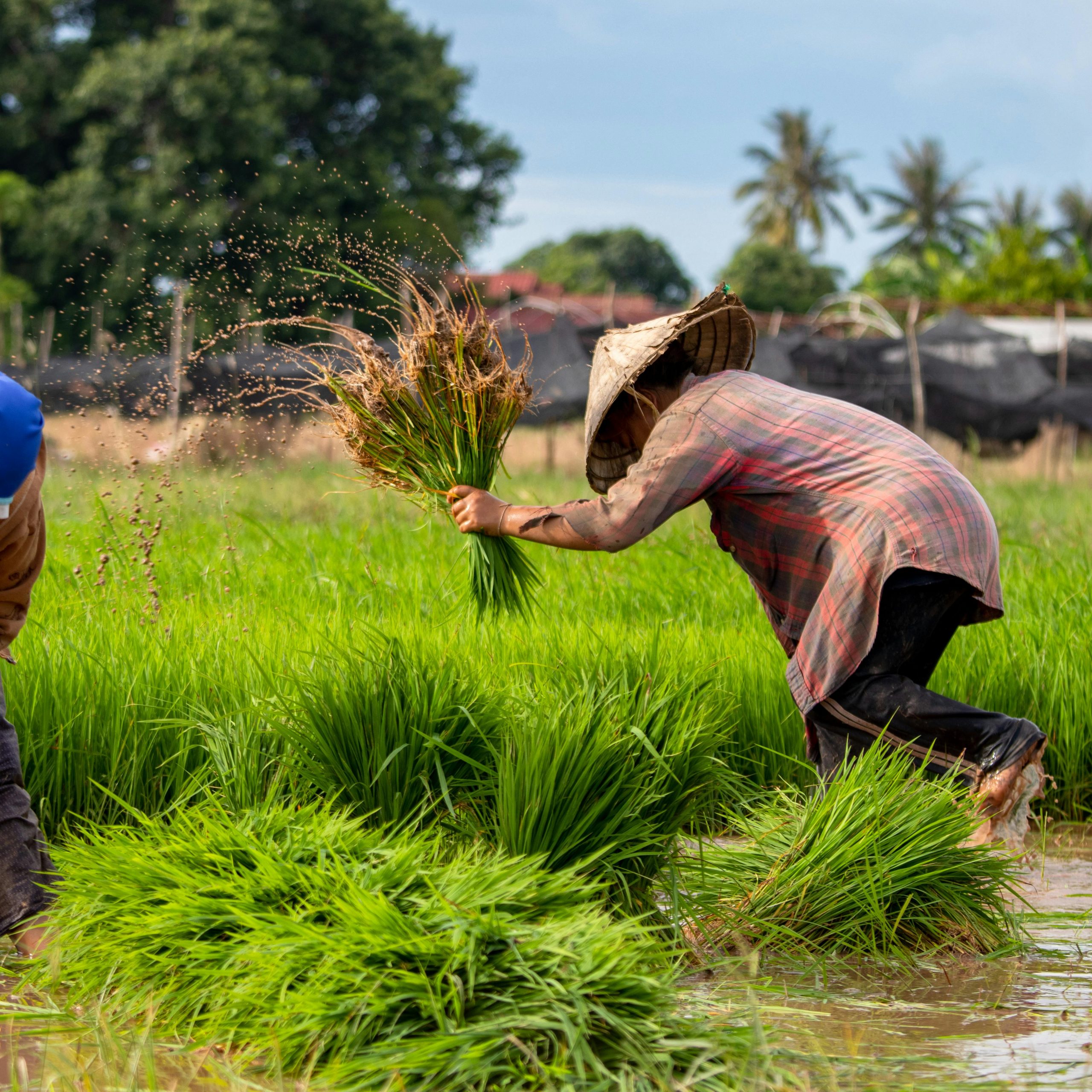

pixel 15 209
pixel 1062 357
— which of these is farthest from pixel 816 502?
pixel 15 209

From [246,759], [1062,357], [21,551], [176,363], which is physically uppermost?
[1062,357]

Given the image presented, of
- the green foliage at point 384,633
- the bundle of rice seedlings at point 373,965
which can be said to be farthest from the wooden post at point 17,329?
the bundle of rice seedlings at point 373,965

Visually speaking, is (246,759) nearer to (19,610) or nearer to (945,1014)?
(19,610)

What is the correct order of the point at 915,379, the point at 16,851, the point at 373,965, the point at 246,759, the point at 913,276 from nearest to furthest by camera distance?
the point at 373,965 → the point at 16,851 → the point at 246,759 → the point at 915,379 → the point at 913,276

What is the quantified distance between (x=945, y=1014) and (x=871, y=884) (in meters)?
0.32

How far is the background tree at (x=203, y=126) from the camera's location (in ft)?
78.2

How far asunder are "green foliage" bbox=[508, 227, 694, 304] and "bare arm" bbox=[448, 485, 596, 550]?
6118 centimetres

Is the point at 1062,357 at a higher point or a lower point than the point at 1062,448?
higher

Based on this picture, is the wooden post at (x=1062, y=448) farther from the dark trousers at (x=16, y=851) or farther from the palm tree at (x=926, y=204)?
the palm tree at (x=926, y=204)

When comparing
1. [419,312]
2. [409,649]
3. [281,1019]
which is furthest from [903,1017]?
[419,312]

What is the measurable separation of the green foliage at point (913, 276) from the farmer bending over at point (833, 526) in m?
36.3

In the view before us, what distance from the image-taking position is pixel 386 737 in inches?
119

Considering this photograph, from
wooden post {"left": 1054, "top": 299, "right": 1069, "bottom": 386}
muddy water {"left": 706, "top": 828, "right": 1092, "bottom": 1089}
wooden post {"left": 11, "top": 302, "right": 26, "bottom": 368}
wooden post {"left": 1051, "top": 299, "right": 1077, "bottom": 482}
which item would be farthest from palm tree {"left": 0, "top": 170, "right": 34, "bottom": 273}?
muddy water {"left": 706, "top": 828, "right": 1092, "bottom": 1089}

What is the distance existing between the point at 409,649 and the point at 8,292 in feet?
66.0
